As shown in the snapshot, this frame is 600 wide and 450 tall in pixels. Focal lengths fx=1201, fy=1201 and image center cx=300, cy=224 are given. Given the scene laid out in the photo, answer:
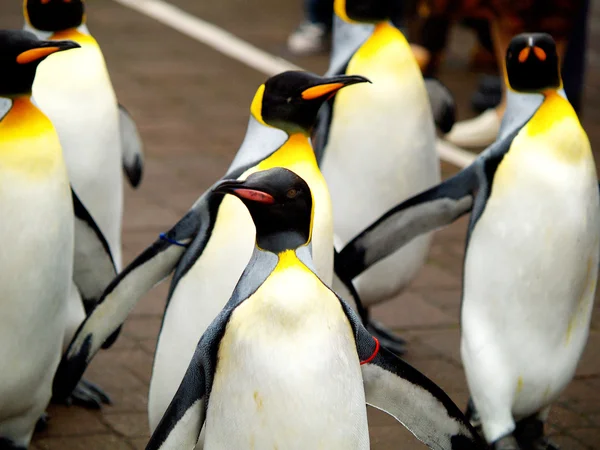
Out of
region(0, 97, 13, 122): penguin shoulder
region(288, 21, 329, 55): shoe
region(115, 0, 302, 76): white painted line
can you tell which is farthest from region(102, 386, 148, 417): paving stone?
region(288, 21, 329, 55): shoe

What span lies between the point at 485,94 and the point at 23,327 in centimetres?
516

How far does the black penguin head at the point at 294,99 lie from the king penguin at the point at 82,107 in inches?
33.5

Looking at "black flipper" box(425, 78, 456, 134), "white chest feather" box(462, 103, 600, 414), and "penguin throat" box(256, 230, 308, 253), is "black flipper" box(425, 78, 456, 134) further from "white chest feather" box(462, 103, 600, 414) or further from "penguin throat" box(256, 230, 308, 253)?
"penguin throat" box(256, 230, 308, 253)

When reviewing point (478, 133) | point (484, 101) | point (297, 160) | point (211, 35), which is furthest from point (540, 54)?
point (211, 35)

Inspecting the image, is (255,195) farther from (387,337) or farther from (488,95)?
(488,95)

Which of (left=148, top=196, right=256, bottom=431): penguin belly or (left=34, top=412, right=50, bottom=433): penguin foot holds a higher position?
(left=148, top=196, right=256, bottom=431): penguin belly

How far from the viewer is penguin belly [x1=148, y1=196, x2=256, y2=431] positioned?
309 centimetres

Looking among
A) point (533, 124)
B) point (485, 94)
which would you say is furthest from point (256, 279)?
point (485, 94)

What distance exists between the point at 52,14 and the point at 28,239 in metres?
1.08

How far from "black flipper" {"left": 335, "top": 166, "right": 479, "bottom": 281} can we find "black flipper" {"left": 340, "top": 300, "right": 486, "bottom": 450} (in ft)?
2.39

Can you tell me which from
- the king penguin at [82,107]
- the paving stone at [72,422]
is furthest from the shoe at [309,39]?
the paving stone at [72,422]

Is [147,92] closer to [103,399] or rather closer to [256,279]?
[103,399]

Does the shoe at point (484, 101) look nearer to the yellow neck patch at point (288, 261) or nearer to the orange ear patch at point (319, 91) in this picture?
the orange ear patch at point (319, 91)

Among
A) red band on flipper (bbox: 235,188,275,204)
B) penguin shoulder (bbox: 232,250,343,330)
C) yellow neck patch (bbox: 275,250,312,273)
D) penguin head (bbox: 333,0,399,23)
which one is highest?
red band on flipper (bbox: 235,188,275,204)
